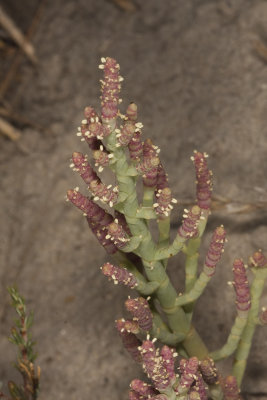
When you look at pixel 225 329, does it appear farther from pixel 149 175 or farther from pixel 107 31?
pixel 107 31

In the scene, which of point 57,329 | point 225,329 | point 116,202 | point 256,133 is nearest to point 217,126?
point 256,133

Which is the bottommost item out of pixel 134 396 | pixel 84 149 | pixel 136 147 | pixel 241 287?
pixel 134 396

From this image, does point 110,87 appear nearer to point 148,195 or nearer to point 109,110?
point 109,110

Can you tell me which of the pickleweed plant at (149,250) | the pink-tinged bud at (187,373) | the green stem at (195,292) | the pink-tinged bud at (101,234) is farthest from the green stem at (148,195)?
the pink-tinged bud at (187,373)

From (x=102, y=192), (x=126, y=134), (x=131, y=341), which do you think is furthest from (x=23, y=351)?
(x=126, y=134)

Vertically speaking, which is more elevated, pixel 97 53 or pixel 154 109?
pixel 97 53

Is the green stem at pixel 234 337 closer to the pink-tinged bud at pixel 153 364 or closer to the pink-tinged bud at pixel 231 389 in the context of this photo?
the pink-tinged bud at pixel 231 389
